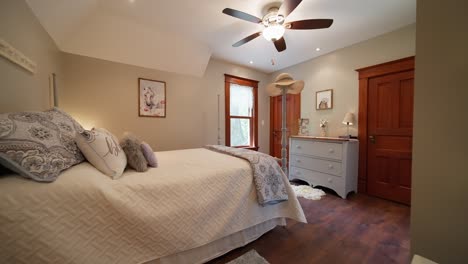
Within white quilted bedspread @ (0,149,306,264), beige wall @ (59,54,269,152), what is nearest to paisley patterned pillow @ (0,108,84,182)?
white quilted bedspread @ (0,149,306,264)

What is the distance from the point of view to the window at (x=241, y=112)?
387 cm

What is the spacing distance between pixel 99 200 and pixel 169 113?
241 centimetres

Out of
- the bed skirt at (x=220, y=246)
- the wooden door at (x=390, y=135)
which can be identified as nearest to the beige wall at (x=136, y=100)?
the bed skirt at (x=220, y=246)

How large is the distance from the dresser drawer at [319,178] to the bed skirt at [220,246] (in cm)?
147

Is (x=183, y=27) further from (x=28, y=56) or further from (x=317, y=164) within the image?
(x=317, y=164)

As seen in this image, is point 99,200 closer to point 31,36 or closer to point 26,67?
point 26,67

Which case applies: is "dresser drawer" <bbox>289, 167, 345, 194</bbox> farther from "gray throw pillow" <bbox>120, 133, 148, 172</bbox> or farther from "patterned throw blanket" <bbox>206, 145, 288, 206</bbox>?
"gray throw pillow" <bbox>120, 133, 148, 172</bbox>

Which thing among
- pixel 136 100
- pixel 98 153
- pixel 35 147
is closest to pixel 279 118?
pixel 136 100

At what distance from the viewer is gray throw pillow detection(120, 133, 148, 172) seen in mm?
Result: 1276

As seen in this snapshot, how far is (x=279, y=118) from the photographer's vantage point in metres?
4.32

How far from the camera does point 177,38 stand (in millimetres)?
2717

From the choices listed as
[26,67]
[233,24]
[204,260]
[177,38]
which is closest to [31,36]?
[26,67]

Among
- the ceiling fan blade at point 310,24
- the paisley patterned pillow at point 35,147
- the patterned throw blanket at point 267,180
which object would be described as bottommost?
the patterned throw blanket at point 267,180

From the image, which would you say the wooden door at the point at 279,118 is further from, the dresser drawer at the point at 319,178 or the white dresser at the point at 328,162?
the dresser drawer at the point at 319,178
